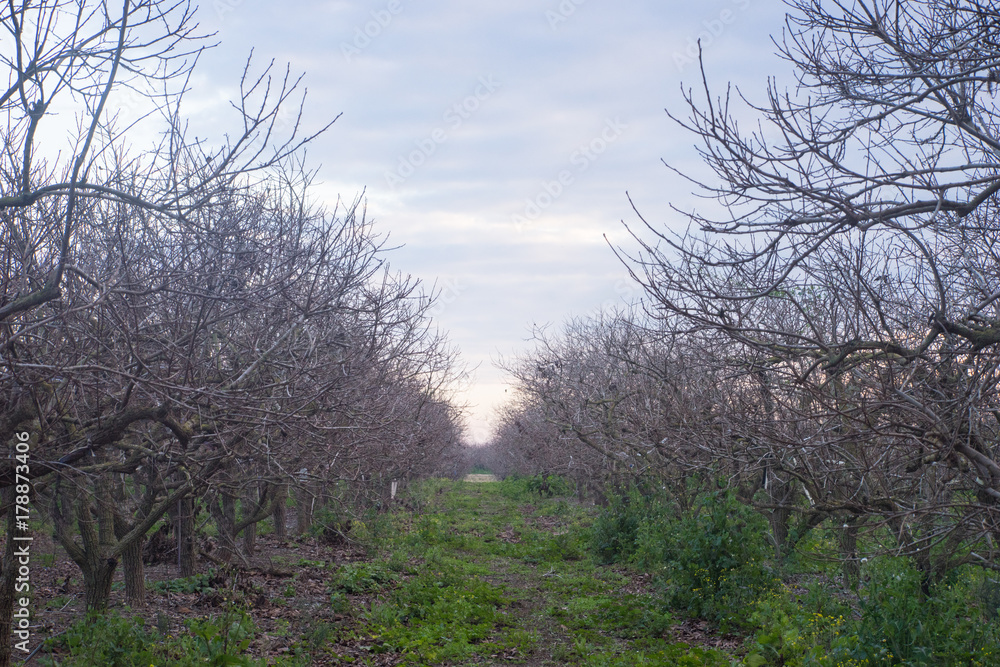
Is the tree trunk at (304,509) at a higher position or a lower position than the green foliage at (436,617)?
higher

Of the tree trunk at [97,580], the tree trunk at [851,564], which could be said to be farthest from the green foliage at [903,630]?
the tree trunk at [97,580]

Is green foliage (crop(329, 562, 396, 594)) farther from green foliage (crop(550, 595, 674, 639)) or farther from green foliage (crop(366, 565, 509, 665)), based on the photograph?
green foliage (crop(550, 595, 674, 639))

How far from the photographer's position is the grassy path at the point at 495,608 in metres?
8.03

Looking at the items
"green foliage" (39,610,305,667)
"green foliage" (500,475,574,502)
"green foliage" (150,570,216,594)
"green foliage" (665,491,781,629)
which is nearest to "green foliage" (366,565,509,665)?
"green foliage" (39,610,305,667)

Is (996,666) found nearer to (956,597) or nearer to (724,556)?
(956,597)

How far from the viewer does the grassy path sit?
26.3 ft

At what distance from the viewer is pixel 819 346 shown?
3961mm

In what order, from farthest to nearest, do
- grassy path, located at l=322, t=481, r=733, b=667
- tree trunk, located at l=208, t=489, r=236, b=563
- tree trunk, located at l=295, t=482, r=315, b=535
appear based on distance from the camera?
1. tree trunk, located at l=295, t=482, r=315, b=535
2. tree trunk, located at l=208, t=489, r=236, b=563
3. grassy path, located at l=322, t=481, r=733, b=667

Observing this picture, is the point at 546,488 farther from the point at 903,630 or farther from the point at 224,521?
the point at 903,630

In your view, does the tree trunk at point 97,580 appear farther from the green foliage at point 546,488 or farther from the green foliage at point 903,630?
the green foliage at point 546,488

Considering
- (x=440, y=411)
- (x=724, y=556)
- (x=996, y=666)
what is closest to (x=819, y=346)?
(x=996, y=666)

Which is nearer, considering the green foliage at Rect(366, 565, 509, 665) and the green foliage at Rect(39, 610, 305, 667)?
the green foliage at Rect(39, 610, 305, 667)

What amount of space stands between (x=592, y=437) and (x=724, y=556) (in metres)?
6.39

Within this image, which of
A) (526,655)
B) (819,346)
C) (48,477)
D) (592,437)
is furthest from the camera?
(592,437)
